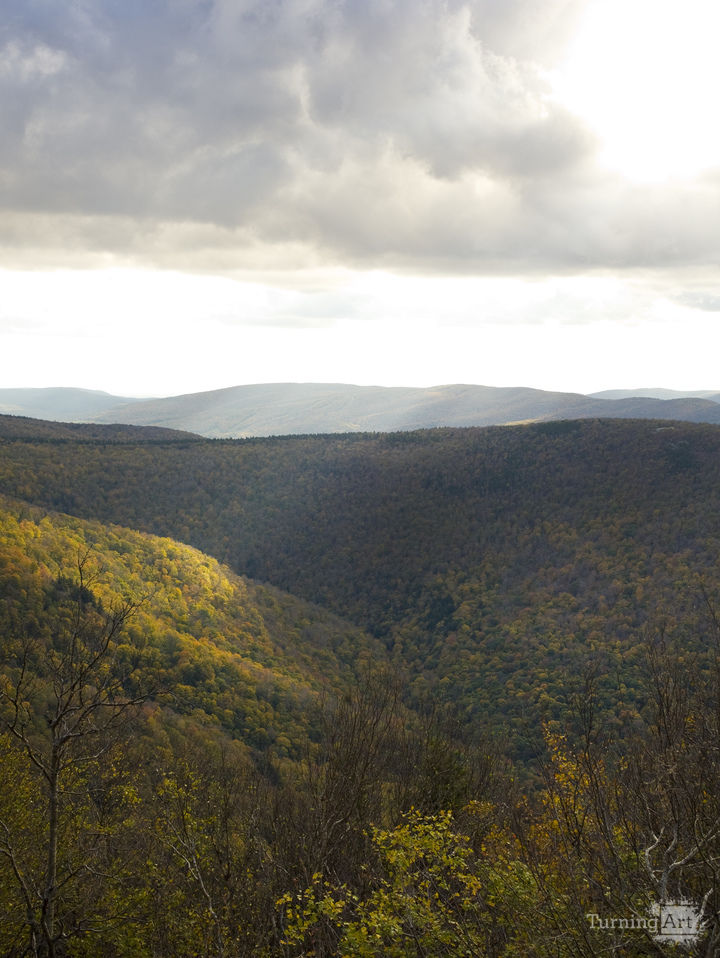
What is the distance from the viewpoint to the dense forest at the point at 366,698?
45.2ft

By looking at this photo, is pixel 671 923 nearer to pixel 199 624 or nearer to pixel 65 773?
pixel 65 773

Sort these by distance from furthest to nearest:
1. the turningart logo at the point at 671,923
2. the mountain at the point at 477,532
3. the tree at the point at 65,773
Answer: the mountain at the point at 477,532
the tree at the point at 65,773
the turningart logo at the point at 671,923

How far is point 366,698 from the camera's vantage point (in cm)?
2575

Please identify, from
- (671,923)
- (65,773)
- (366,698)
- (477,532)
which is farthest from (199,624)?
(671,923)

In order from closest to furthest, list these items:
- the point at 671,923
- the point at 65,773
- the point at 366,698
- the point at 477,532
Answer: the point at 671,923
the point at 65,773
the point at 366,698
the point at 477,532

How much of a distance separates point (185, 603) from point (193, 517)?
79954 mm

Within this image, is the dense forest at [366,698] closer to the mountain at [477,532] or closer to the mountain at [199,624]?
the mountain at [199,624]

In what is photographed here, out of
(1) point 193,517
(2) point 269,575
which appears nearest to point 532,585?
Result: (2) point 269,575

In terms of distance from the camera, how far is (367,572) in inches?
5901

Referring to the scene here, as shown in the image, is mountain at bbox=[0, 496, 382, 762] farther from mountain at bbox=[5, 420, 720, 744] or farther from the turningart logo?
the turningart logo

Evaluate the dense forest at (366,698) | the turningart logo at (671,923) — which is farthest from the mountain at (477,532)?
the turningart logo at (671,923)

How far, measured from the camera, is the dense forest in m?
13.8

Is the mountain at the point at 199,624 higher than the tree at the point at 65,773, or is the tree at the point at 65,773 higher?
the tree at the point at 65,773

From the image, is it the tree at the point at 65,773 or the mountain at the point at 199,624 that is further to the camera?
the mountain at the point at 199,624
